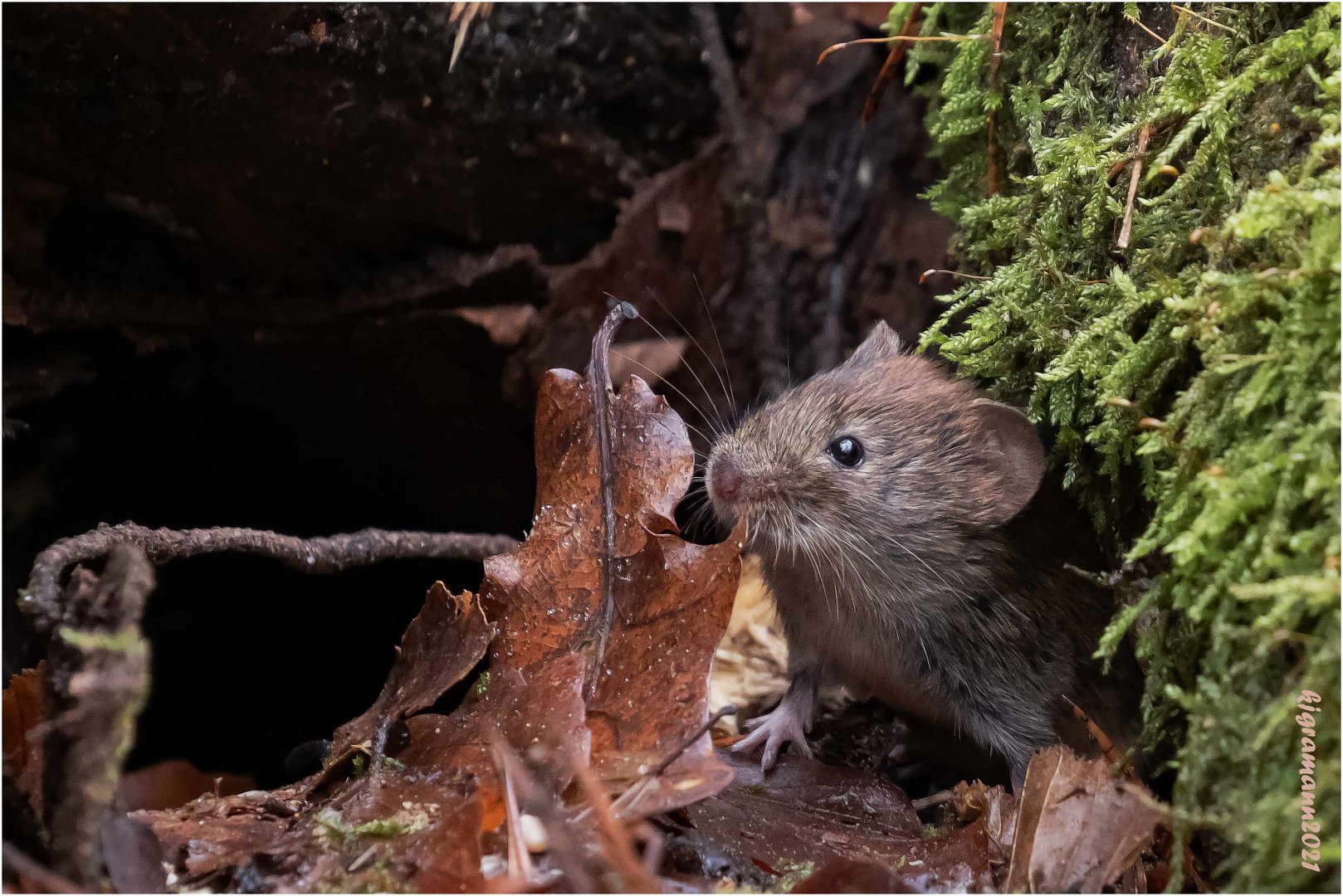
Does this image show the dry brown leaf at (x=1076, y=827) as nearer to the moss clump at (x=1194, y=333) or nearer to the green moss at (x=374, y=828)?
the moss clump at (x=1194, y=333)

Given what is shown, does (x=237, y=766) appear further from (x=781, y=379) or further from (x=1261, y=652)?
(x=1261, y=652)

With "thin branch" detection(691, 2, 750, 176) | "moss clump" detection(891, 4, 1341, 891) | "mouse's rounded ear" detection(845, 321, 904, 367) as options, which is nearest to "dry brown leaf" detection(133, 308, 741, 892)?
"moss clump" detection(891, 4, 1341, 891)

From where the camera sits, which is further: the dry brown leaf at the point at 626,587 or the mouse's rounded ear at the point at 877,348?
the mouse's rounded ear at the point at 877,348

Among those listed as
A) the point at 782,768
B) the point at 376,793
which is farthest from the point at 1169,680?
the point at 376,793

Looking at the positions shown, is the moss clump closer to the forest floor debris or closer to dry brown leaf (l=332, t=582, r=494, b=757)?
the forest floor debris

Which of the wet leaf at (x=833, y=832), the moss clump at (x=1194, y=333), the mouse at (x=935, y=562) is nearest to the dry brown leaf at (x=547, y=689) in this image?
the wet leaf at (x=833, y=832)

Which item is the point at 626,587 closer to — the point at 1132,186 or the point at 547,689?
the point at 547,689

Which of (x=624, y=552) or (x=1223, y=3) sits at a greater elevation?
(x=1223, y=3)

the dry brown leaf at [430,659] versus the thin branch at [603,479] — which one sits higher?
the thin branch at [603,479]
